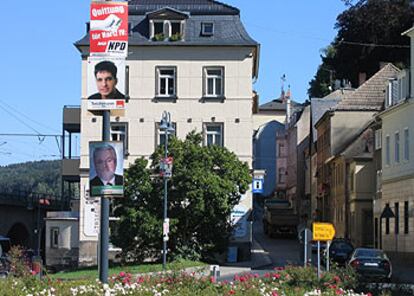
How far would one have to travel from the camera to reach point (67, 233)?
193ft

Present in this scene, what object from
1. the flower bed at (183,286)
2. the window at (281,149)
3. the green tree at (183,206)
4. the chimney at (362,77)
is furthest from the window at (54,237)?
the window at (281,149)

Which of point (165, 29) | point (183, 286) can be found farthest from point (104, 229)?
point (165, 29)

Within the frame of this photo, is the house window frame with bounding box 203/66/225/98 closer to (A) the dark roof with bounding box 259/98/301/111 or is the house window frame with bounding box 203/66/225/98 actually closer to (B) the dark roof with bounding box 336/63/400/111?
(B) the dark roof with bounding box 336/63/400/111

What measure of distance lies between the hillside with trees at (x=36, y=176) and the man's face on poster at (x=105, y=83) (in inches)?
4423

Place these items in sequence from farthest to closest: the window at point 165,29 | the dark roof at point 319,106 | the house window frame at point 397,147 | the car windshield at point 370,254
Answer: the dark roof at point 319,106
the window at point 165,29
the house window frame at point 397,147
the car windshield at point 370,254

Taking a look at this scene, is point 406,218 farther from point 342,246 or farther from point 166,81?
point 166,81

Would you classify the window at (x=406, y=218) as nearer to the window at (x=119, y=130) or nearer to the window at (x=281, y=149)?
the window at (x=119, y=130)

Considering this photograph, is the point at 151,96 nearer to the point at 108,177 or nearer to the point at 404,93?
the point at 404,93

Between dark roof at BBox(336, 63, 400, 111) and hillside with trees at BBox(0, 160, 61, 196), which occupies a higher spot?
dark roof at BBox(336, 63, 400, 111)

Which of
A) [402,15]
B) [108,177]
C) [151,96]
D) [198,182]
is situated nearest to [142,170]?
[198,182]

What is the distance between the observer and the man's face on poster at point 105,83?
652 inches

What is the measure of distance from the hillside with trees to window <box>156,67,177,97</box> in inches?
2978

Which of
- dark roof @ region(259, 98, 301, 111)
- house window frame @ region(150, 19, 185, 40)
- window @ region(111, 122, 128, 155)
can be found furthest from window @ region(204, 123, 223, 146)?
dark roof @ region(259, 98, 301, 111)

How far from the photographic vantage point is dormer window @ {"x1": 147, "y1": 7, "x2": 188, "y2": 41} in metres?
54.3
